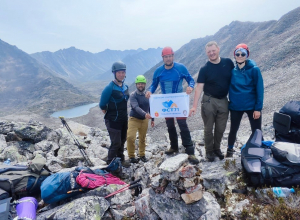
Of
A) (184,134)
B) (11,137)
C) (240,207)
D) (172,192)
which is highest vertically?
(184,134)

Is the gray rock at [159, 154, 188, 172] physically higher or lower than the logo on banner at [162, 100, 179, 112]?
lower

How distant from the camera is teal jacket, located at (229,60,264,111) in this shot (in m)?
3.98

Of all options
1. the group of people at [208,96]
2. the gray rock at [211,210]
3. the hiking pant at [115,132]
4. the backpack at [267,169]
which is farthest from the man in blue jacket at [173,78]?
the gray rock at [211,210]

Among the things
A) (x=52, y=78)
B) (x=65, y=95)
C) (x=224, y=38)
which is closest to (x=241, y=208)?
(x=224, y=38)

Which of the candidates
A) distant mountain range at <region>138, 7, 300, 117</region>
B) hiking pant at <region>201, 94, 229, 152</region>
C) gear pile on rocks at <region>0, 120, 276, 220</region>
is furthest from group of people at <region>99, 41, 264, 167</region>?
distant mountain range at <region>138, 7, 300, 117</region>

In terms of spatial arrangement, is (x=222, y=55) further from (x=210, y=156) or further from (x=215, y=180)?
(x=215, y=180)

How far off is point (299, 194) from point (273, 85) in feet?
73.7

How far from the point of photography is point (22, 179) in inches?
166

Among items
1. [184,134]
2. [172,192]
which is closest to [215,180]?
[172,192]

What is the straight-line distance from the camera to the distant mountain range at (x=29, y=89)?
82.2 meters

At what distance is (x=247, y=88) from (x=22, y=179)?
5.57m

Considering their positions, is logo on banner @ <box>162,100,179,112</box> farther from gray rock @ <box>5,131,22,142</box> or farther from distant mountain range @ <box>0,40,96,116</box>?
distant mountain range @ <box>0,40,96,116</box>

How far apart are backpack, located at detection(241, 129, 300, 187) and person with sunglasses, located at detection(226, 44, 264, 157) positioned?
0.90 metres

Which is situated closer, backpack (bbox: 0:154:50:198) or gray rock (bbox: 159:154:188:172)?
gray rock (bbox: 159:154:188:172)
